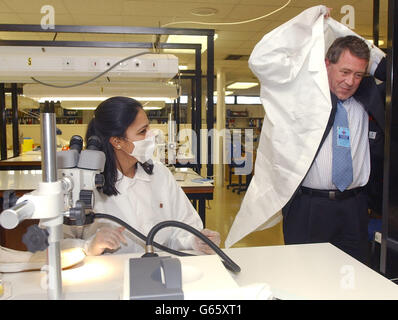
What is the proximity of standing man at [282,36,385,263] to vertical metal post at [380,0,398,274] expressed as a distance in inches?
23.7

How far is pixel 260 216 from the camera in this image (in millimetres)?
1641

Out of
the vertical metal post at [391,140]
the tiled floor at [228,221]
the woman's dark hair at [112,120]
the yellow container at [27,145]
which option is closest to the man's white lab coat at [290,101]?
the vertical metal post at [391,140]

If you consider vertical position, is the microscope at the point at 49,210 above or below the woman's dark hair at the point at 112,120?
below

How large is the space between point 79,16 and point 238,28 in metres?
2.05

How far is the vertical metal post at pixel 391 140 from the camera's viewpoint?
104 centimetres

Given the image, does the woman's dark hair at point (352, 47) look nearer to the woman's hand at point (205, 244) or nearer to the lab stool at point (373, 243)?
the lab stool at point (373, 243)

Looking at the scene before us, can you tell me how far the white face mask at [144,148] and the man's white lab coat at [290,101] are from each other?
1.69 feet

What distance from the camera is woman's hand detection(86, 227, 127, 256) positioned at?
1101 millimetres

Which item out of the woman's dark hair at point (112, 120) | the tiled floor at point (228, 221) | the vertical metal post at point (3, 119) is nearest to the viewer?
the woman's dark hair at point (112, 120)

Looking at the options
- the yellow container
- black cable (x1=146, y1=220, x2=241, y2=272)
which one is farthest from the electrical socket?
the yellow container

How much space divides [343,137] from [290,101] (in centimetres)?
36

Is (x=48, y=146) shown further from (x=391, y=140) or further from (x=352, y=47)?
(x=352, y=47)
